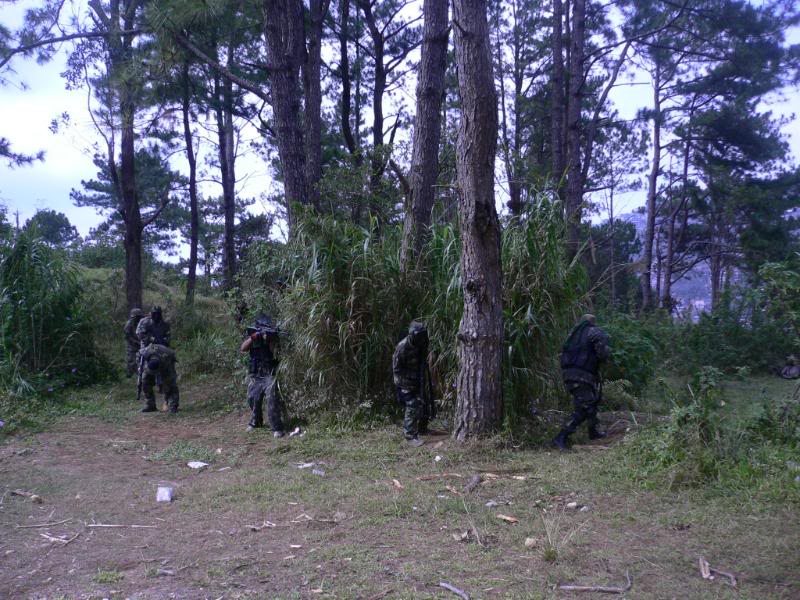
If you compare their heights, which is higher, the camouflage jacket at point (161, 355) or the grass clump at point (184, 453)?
the camouflage jacket at point (161, 355)

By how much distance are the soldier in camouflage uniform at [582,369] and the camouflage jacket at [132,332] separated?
33.2 ft

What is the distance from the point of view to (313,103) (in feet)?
50.2

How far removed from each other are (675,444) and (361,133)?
19.0m

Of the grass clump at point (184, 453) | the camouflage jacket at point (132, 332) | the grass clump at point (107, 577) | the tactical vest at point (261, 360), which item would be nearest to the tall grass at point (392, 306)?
the tactical vest at point (261, 360)

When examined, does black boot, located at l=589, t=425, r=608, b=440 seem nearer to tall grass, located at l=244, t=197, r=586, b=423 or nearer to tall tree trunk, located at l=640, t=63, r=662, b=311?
tall grass, located at l=244, t=197, r=586, b=423

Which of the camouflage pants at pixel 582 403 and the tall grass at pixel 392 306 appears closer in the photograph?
the camouflage pants at pixel 582 403

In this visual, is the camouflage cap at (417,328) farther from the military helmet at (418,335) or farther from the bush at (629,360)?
the bush at (629,360)

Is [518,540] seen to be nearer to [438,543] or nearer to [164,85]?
[438,543]

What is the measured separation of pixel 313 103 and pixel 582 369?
Result: 10119 millimetres

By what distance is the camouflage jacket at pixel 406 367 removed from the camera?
26.9 feet

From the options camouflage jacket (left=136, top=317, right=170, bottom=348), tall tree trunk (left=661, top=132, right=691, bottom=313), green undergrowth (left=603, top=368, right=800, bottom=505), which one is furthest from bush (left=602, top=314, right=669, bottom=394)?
tall tree trunk (left=661, top=132, right=691, bottom=313)

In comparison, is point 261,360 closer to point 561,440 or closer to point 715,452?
point 561,440

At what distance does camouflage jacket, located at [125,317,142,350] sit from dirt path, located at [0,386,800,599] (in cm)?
682

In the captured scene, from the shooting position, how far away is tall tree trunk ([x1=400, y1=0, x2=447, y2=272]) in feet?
34.2
